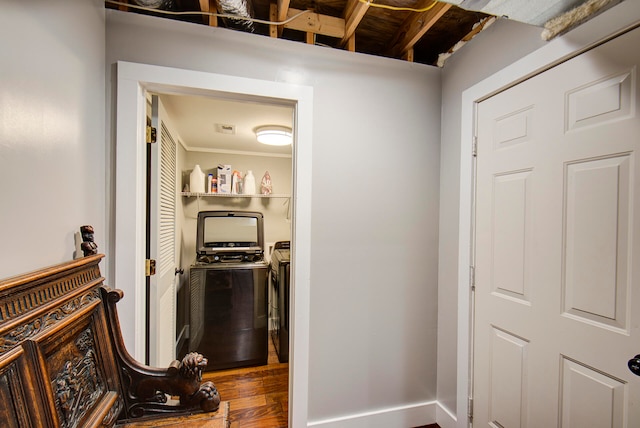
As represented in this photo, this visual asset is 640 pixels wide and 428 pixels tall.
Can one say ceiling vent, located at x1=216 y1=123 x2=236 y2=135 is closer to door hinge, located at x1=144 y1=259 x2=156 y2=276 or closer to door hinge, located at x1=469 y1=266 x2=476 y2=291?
door hinge, located at x1=144 y1=259 x2=156 y2=276

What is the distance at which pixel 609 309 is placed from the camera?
3.31 feet

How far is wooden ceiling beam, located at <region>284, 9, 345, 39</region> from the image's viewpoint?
1.58 meters

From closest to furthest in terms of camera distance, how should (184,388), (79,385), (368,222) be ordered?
1. (79,385)
2. (184,388)
3. (368,222)

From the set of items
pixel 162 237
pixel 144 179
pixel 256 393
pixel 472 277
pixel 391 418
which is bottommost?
pixel 256 393

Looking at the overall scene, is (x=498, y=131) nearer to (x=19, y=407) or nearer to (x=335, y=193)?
(x=335, y=193)

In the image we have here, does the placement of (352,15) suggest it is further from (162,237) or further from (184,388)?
(184,388)

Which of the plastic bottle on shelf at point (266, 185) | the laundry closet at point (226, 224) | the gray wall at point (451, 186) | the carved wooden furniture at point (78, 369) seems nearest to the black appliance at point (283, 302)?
the laundry closet at point (226, 224)

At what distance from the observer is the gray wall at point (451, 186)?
5.09 ft

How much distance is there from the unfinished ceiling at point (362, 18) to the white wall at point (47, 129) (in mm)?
491

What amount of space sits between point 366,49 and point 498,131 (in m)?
1.13

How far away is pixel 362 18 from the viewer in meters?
1.67

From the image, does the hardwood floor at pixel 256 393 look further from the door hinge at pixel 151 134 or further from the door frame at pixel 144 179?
the door hinge at pixel 151 134

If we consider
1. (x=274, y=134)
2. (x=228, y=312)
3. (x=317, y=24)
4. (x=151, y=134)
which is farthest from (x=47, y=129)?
(x=228, y=312)

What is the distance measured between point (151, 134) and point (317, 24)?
1.12 m
